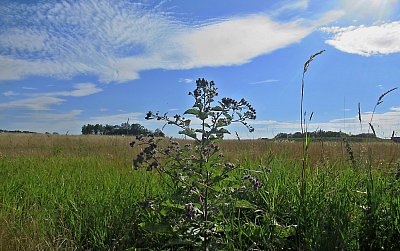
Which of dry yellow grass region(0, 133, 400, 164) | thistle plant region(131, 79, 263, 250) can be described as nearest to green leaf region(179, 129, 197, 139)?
thistle plant region(131, 79, 263, 250)

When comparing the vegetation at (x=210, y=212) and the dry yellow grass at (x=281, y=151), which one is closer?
the vegetation at (x=210, y=212)

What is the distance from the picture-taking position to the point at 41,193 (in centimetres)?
415

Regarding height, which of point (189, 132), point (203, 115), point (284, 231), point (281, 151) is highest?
point (203, 115)

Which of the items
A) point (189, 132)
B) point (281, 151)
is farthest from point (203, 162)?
point (281, 151)

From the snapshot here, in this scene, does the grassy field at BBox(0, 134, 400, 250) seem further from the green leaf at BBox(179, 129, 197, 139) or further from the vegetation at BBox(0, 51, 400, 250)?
the green leaf at BBox(179, 129, 197, 139)

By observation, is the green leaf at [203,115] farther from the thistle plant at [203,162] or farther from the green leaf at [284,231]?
the green leaf at [284,231]

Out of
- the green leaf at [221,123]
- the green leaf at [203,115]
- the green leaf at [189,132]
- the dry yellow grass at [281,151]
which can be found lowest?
the dry yellow grass at [281,151]

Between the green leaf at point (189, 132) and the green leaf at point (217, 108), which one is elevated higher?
the green leaf at point (217, 108)

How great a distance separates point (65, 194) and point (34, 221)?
3.04 ft

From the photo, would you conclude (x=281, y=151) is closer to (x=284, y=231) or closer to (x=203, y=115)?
(x=284, y=231)

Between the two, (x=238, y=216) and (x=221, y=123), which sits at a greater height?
(x=221, y=123)

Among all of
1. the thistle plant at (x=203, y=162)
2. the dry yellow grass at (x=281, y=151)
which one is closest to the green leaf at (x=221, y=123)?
→ the thistle plant at (x=203, y=162)

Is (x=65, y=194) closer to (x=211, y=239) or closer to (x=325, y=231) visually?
(x=211, y=239)

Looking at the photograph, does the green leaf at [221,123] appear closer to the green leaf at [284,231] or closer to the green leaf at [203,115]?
the green leaf at [203,115]
